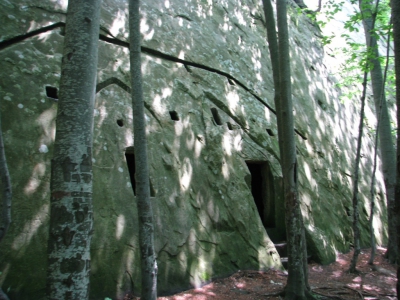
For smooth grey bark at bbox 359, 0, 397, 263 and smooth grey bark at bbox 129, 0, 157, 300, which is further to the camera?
smooth grey bark at bbox 359, 0, 397, 263

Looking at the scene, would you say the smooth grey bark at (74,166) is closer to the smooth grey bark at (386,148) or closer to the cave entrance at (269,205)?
the cave entrance at (269,205)

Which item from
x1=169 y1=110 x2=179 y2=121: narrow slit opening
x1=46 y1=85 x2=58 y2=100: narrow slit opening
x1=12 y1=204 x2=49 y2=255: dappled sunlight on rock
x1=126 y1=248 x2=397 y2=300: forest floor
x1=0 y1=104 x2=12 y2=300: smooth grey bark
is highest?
x1=46 y1=85 x2=58 y2=100: narrow slit opening

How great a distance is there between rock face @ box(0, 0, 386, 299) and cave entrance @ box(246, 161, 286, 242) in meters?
0.03

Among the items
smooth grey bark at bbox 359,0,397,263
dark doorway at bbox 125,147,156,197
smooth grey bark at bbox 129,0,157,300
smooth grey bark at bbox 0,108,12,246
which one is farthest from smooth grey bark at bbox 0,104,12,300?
smooth grey bark at bbox 359,0,397,263

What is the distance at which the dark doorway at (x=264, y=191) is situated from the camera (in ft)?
28.7

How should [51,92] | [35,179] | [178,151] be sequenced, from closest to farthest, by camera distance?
[35,179]
[51,92]
[178,151]

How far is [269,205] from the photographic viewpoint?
8781mm

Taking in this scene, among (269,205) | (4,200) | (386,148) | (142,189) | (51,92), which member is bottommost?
(269,205)

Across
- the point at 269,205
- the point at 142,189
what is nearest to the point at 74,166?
the point at 142,189

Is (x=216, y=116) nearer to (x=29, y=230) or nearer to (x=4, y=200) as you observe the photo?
(x=29, y=230)

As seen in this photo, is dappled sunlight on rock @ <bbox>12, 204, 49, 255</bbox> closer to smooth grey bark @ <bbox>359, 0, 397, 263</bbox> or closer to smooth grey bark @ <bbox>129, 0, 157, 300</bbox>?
smooth grey bark @ <bbox>129, 0, 157, 300</bbox>

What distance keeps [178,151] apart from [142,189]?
2565mm

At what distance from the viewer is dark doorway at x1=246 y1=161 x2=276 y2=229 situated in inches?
344

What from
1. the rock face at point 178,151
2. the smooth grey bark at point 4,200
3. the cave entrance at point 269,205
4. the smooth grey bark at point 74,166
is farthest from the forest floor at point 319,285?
the smooth grey bark at point 74,166
